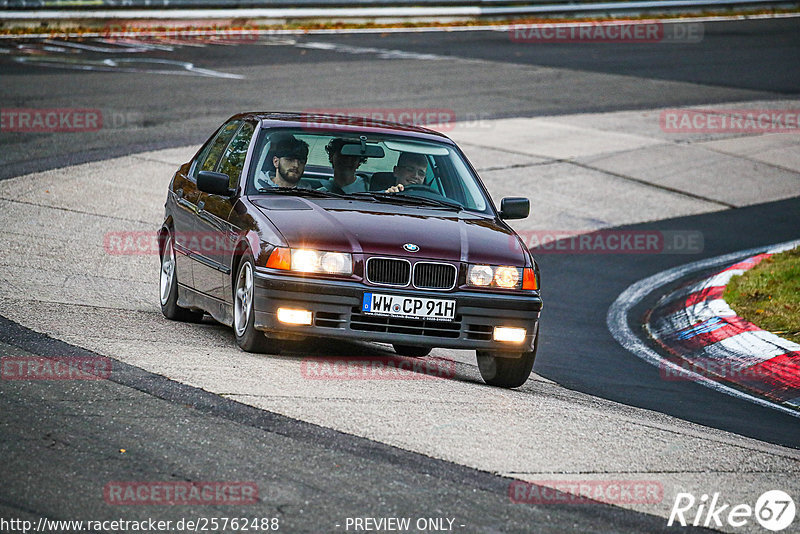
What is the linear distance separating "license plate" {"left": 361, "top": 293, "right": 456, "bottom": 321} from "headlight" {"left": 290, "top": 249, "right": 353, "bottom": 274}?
0.22m

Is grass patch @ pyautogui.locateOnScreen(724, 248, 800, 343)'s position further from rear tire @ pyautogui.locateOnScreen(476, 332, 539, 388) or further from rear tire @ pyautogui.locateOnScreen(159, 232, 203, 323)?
rear tire @ pyautogui.locateOnScreen(159, 232, 203, 323)

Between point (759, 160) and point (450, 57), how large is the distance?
936 cm

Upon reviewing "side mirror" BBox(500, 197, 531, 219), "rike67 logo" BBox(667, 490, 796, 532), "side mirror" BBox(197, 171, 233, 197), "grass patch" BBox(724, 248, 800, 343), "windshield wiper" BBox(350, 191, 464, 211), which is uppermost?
"side mirror" BBox(197, 171, 233, 197)

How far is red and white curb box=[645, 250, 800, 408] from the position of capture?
9.55 m

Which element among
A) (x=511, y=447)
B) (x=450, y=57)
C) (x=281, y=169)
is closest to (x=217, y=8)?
(x=450, y=57)

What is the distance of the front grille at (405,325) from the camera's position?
733 cm

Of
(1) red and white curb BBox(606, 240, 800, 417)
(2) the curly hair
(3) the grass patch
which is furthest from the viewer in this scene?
(3) the grass patch

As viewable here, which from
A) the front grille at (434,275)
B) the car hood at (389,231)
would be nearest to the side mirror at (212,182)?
the car hood at (389,231)

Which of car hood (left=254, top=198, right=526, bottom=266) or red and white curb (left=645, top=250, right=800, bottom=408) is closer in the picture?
car hood (left=254, top=198, right=526, bottom=266)

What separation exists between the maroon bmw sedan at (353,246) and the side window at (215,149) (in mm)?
27

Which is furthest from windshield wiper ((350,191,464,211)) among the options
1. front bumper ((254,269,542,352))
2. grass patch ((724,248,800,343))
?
grass patch ((724,248,800,343))

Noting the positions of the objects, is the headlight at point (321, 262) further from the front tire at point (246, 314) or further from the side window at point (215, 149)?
the side window at point (215, 149)

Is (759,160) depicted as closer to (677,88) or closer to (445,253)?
(677,88)

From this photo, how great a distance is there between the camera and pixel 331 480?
5246 millimetres
